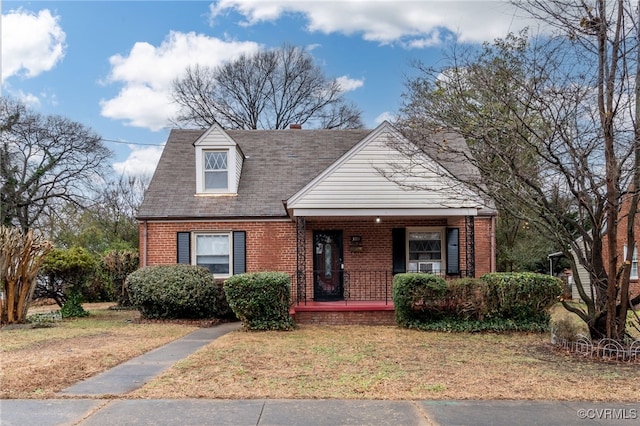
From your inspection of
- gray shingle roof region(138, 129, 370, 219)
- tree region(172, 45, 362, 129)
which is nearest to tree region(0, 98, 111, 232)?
tree region(172, 45, 362, 129)

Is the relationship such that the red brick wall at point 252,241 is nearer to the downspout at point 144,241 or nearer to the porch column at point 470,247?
the downspout at point 144,241

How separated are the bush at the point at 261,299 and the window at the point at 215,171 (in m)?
5.12

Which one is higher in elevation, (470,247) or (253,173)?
(253,173)

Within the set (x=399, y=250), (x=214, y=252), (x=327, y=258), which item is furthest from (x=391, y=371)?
(x=214, y=252)

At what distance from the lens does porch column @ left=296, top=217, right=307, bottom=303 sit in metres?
14.1

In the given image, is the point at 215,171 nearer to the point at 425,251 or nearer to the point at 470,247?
the point at 425,251

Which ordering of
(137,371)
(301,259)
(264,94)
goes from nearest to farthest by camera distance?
(137,371) < (301,259) < (264,94)

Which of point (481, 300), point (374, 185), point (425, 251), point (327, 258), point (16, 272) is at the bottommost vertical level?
point (481, 300)

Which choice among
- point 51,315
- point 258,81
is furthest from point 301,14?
point 258,81

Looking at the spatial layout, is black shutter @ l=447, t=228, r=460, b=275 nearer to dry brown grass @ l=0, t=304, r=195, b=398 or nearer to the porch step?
the porch step

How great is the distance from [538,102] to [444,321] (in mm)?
5265

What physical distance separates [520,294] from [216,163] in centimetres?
943

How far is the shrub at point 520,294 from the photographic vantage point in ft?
37.0

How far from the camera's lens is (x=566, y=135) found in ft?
27.1
